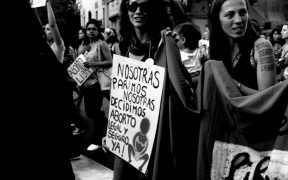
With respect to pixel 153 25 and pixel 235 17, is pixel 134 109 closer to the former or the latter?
pixel 153 25

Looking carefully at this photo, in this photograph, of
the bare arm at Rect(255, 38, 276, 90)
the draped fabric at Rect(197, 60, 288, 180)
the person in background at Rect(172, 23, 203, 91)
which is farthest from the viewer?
the person in background at Rect(172, 23, 203, 91)

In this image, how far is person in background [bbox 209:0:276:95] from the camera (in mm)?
2393

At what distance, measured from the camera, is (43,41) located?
4.15 ft

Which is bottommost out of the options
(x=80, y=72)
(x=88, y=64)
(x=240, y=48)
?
(x=80, y=72)

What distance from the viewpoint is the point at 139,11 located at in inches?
119

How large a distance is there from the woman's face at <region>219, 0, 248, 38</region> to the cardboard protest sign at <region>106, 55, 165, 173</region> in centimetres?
63

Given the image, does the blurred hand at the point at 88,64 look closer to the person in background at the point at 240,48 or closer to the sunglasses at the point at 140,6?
the sunglasses at the point at 140,6

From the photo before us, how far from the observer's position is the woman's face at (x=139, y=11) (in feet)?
9.93

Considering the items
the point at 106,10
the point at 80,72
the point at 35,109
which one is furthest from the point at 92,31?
the point at 106,10

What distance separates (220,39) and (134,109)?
907 millimetres

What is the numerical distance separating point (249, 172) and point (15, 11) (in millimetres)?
1792

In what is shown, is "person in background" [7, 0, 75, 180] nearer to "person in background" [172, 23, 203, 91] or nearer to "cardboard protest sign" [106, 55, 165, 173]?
"cardboard protest sign" [106, 55, 165, 173]

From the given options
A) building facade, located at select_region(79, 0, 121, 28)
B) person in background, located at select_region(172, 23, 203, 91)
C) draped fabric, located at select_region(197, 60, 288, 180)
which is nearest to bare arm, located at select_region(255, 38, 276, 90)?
draped fabric, located at select_region(197, 60, 288, 180)

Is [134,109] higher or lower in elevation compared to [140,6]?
lower
